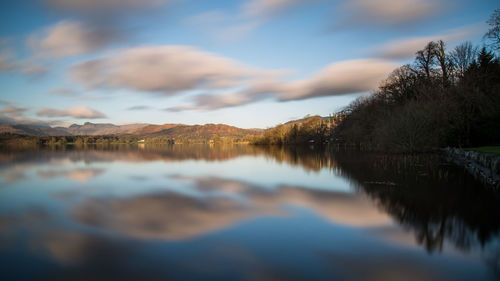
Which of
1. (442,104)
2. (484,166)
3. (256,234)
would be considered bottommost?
(256,234)

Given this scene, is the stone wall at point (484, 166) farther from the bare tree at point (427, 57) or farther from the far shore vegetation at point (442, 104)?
the bare tree at point (427, 57)

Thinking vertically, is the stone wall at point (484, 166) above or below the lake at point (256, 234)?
above

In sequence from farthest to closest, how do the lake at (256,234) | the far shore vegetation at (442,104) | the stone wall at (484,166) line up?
the far shore vegetation at (442,104) → the stone wall at (484,166) → the lake at (256,234)


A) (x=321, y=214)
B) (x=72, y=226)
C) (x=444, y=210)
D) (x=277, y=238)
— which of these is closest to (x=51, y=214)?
(x=72, y=226)

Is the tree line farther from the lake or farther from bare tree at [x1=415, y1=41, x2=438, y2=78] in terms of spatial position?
the lake

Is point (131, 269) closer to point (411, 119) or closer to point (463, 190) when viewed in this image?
point (463, 190)

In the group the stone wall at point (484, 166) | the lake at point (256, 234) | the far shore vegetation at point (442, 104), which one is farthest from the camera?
the far shore vegetation at point (442, 104)

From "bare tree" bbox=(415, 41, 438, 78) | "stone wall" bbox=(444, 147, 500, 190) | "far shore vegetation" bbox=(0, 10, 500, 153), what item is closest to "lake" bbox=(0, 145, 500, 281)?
"stone wall" bbox=(444, 147, 500, 190)

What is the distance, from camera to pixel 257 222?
878cm

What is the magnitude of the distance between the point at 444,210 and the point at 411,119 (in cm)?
2336

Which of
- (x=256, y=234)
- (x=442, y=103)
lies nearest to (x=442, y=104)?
(x=442, y=103)

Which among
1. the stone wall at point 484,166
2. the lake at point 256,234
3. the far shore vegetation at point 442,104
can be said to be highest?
the far shore vegetation at point 442,104

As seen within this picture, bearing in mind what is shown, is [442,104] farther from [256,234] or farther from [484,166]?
[256,234]

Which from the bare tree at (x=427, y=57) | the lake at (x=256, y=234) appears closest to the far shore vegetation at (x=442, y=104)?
the bare tree at (x=427, y=57)
